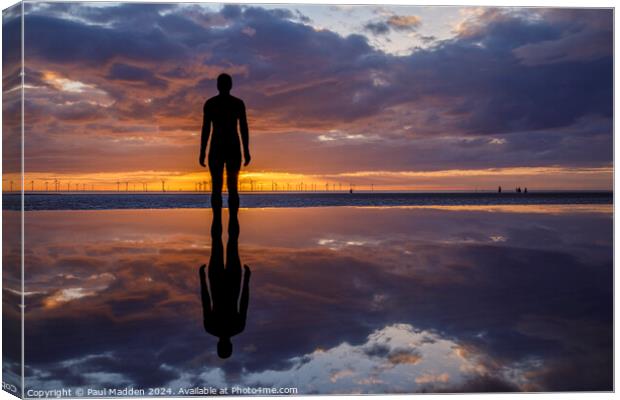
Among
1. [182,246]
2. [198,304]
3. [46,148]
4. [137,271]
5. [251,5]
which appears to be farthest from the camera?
[182,246]

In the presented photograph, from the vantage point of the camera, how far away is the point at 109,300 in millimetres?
5664

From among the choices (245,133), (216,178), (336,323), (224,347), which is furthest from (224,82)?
(224,347)

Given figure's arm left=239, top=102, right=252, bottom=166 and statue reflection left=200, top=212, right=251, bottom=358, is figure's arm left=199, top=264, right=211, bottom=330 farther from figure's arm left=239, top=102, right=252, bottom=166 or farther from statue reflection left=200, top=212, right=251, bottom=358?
figure's arm left=239, top=102, right=252, bottom=166

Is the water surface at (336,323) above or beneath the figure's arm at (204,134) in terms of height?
beneath

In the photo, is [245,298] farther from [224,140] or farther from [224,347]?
[224,140]

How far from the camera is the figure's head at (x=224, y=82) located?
7805 millimetres

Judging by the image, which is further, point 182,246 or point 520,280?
point 182,246

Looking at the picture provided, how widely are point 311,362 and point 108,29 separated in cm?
558

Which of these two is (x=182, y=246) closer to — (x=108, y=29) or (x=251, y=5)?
(x=108, y=29)

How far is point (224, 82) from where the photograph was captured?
308 inches

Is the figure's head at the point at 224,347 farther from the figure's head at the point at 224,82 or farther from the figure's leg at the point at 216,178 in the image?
the figure's head at the point at 224,82

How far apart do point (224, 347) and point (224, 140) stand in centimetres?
429

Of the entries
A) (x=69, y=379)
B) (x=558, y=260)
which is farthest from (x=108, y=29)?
(x=558, y=260)

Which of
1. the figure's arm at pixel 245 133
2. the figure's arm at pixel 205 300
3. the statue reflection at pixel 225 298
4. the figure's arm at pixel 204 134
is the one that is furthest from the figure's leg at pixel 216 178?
the figure's arm at pixel 205 300
